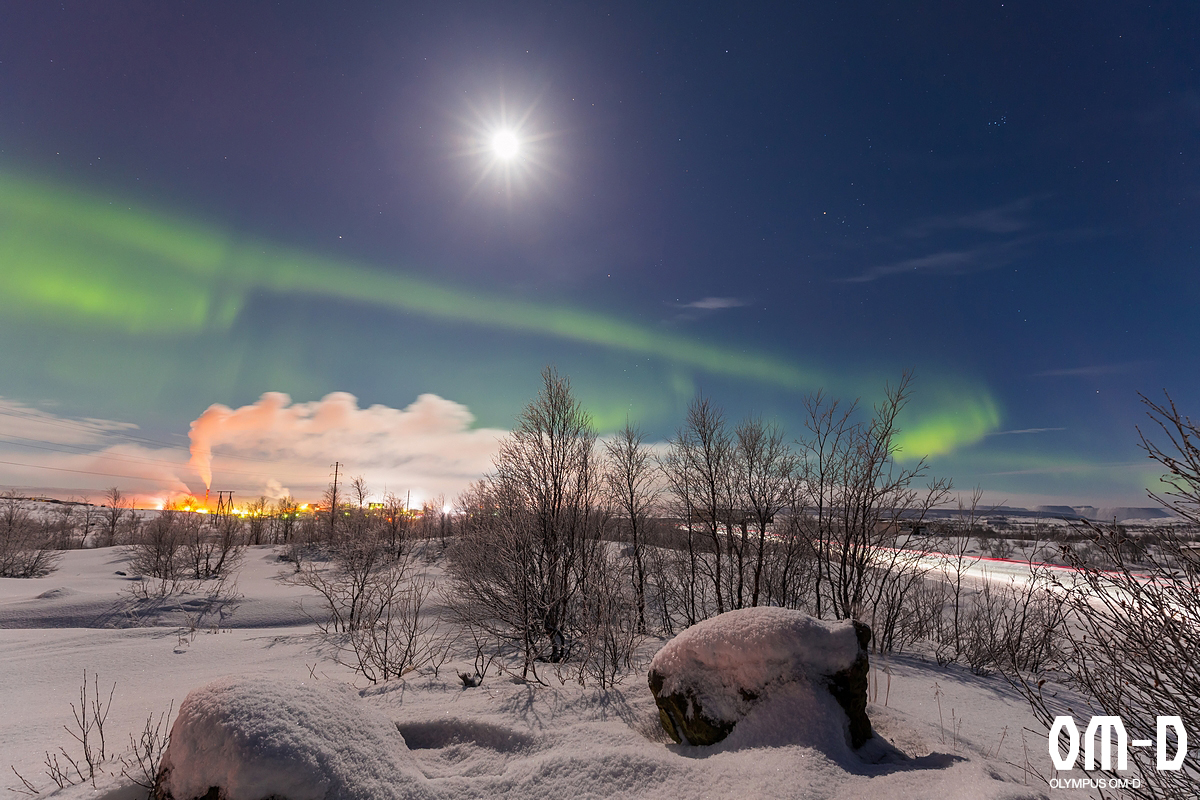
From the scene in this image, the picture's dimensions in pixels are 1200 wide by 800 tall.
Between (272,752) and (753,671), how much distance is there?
394 centimetres

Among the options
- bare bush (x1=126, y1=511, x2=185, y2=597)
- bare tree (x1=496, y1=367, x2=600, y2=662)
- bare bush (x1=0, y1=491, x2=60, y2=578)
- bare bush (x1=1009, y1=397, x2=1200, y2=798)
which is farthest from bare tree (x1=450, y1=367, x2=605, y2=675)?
bare bush (x1=0, y1=491, x2=60, y2=578)

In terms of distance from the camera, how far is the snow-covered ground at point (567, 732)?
3883 millimetres

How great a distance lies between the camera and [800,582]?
17000 mm

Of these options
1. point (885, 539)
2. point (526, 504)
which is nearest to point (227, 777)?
point (526, 504)

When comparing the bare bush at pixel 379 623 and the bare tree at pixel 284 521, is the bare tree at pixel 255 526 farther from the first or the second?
the bare bush at pixel 379 623

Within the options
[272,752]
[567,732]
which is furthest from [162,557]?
[272,752]

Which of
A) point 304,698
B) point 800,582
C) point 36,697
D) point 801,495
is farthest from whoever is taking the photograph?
point 800,582

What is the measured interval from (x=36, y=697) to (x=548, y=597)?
26.9ft

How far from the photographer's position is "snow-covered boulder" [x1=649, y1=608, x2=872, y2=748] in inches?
190

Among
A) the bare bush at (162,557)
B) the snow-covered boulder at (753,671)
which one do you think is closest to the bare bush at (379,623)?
the snow-covered boulder at (753,671)

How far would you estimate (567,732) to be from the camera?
192 inches

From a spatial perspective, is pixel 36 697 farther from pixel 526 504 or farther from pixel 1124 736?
pixel 1124 736

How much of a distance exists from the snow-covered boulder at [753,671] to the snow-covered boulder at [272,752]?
97.5 inches

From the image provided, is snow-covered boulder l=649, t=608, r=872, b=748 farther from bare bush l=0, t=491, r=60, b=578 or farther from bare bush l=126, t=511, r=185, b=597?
bare bush l=0, t=491, r=60, b=578
